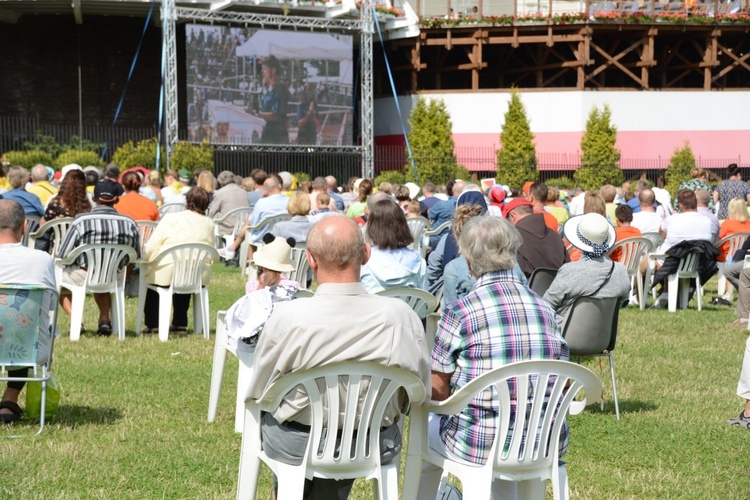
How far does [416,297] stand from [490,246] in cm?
281

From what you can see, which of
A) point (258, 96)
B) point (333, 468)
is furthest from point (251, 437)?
point (258, 96)

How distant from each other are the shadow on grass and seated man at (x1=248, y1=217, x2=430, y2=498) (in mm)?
2977

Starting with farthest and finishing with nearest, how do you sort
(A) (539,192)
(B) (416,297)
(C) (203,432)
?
(A) (539,192) → (B) (416,297) → (C) (203,432)

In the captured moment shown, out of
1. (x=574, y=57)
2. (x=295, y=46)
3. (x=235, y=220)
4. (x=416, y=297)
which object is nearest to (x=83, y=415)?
(x=416, y=297)

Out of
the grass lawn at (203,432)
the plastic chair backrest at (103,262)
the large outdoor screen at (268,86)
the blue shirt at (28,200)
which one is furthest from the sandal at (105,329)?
the large outdoor screen at (268,86)

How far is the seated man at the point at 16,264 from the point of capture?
6387 mm

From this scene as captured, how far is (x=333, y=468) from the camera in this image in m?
3.92

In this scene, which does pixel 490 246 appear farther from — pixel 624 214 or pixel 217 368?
pixel 624 214

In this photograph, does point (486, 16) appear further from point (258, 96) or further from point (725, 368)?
point (725, 368)

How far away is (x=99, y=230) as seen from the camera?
948 cm

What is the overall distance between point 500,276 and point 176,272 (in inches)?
232

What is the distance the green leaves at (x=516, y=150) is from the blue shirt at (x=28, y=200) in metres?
23.5

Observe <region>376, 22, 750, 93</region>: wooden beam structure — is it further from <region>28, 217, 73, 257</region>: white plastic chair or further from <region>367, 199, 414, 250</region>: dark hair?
<region>367, 199, 414, 250</region>: dark hair

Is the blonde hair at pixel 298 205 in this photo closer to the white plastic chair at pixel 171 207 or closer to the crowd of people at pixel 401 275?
the crowd of people at pixel 401 275
